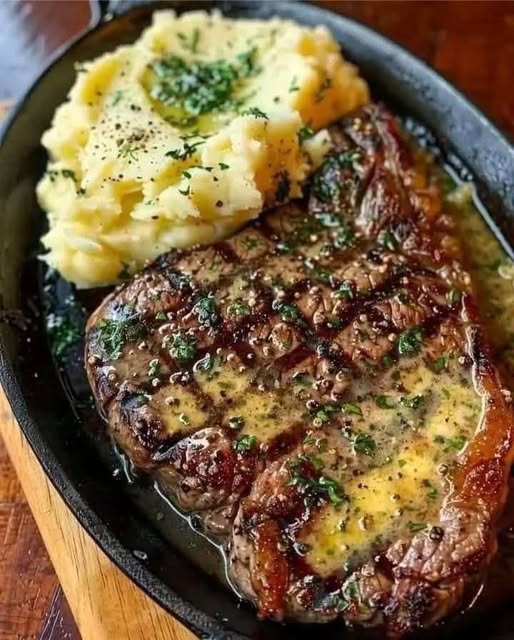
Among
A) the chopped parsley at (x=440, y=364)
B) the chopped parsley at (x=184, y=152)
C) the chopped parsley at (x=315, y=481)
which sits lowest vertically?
the chopped parsley at (x=315, y=481)

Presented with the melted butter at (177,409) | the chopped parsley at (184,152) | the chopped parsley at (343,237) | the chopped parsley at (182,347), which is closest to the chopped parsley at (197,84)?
the chopped parsley at (184,152)

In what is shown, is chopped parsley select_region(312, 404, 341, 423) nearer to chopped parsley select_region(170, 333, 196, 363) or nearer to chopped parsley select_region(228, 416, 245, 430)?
Answer: chopped parsley select_region(228, 416, 245, 430)

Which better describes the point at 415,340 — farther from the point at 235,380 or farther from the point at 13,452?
the point at 13,452

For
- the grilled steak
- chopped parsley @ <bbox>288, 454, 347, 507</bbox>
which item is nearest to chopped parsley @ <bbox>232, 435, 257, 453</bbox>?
the grilled steak

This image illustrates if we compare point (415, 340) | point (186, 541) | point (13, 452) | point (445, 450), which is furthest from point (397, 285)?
point (13, 452)

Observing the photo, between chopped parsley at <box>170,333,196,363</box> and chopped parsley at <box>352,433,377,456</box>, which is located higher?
chopped parsley at <box>170,333,196,363</box>

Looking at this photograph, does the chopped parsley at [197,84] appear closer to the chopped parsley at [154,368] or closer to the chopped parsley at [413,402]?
the chopped parsley at [154,368]

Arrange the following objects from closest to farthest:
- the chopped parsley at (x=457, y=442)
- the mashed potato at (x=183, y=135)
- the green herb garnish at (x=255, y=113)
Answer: the chopped parsley at (x=457, y=442) < the mashed potato at (x=183, y=135) < the green herb garnish at (x=255, y=113)

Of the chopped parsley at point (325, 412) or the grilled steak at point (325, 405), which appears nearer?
the grilled steak at point (325, 405)
